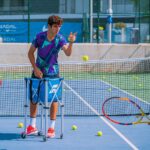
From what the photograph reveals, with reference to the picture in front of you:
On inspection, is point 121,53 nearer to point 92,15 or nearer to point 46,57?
point 92,15

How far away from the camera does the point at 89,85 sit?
12930 millimetres

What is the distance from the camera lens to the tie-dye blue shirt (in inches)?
254

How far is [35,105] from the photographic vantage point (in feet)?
21.7

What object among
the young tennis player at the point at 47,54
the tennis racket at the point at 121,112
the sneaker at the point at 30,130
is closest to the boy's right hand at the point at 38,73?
the young tennis player at the point at 47,54

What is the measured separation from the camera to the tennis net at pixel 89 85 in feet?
30.4

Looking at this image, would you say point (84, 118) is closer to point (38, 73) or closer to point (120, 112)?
point (120, 112)

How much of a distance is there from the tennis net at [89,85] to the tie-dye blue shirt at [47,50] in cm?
174

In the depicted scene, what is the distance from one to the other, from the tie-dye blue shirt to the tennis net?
1737 millimetres

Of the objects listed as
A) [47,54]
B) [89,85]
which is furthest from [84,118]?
[89,85]

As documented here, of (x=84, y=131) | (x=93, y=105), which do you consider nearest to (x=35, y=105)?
(x=84, y=131)

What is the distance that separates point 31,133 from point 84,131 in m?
Answer: 0.81

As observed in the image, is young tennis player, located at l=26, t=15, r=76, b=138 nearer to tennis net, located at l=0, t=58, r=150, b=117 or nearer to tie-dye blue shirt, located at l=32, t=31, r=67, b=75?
tie-dye blue shirt, located at l=32, t=31, r=67, b=75

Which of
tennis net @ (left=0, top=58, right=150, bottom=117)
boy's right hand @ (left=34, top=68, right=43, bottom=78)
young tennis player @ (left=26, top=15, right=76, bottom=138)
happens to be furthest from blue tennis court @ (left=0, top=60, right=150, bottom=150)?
boy's right hand @ (left=34, top=68, right=43, bottom=78)

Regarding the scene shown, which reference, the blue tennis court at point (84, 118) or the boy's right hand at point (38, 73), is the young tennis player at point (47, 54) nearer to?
the boy's right hand at point (38, 73)
